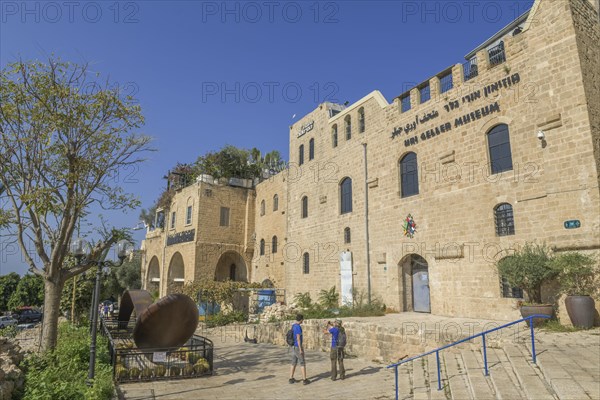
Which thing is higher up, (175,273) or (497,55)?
(497,55)

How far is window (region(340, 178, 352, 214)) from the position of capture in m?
18.9

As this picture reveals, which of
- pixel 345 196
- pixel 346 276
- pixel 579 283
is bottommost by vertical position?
pixel 579 283

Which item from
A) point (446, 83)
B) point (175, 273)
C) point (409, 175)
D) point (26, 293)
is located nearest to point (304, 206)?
point (409, 175)

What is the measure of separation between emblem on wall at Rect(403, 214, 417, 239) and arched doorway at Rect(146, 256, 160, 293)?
2448cm

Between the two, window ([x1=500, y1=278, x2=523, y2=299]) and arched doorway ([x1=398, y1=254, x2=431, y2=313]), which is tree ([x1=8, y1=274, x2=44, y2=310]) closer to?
arched doorway ([x1=398, y1=254, x2=431, y2=313])

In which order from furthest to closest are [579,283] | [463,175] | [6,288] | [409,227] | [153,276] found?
[6,288] → [153,276] → [409,227] → [463,175] → [579,283]

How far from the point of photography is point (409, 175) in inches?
627

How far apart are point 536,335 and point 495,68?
8.48 metres

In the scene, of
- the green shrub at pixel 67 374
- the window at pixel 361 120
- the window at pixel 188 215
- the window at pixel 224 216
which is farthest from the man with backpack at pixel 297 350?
the window at pixel 188 215

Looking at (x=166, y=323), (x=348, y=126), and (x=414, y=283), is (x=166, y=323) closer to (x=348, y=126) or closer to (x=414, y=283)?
(x=414, y=283)

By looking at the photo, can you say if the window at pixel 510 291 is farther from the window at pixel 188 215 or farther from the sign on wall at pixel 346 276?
the window at pixel 188 215

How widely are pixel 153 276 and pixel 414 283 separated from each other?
25.8m

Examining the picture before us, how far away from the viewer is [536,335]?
8.82 meters

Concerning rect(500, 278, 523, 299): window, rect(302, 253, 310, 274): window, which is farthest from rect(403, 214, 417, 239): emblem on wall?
rect(302, 253, 310, 274): window
